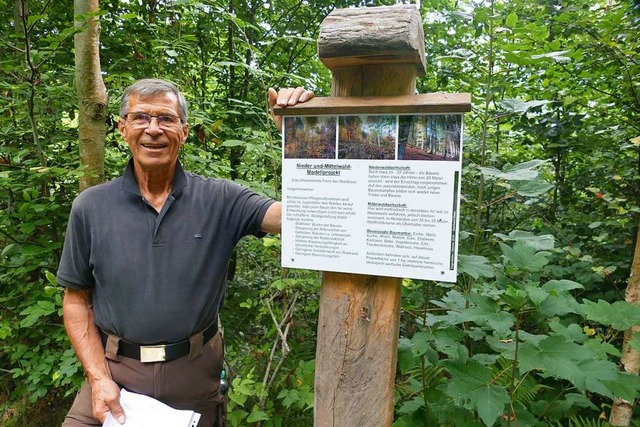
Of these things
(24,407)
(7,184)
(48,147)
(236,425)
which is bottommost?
(24,407)

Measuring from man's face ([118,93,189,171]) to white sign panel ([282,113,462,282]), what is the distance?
689 millimetres

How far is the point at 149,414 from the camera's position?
68.4 inches

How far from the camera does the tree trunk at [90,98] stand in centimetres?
270

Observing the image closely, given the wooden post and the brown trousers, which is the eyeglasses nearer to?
the wooden post

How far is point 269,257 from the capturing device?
274 cm

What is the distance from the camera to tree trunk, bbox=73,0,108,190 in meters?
2.70

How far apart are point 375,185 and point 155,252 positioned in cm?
104

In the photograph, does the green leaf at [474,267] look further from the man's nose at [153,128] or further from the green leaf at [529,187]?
the man's nose at [153,128]

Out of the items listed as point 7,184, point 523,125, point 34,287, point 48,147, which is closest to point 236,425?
point 34,287

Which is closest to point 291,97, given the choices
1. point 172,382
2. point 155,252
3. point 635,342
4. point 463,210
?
point 155,252

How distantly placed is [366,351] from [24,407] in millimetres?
3285

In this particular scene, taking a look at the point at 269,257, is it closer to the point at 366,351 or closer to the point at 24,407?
the point at 366,351

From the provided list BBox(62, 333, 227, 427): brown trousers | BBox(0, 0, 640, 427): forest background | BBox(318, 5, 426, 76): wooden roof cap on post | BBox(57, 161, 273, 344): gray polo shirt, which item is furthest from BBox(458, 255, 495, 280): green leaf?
BBox(62, 333, 227, 427): brown trousers

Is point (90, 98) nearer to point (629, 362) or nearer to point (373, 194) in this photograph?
point (373, 194)
